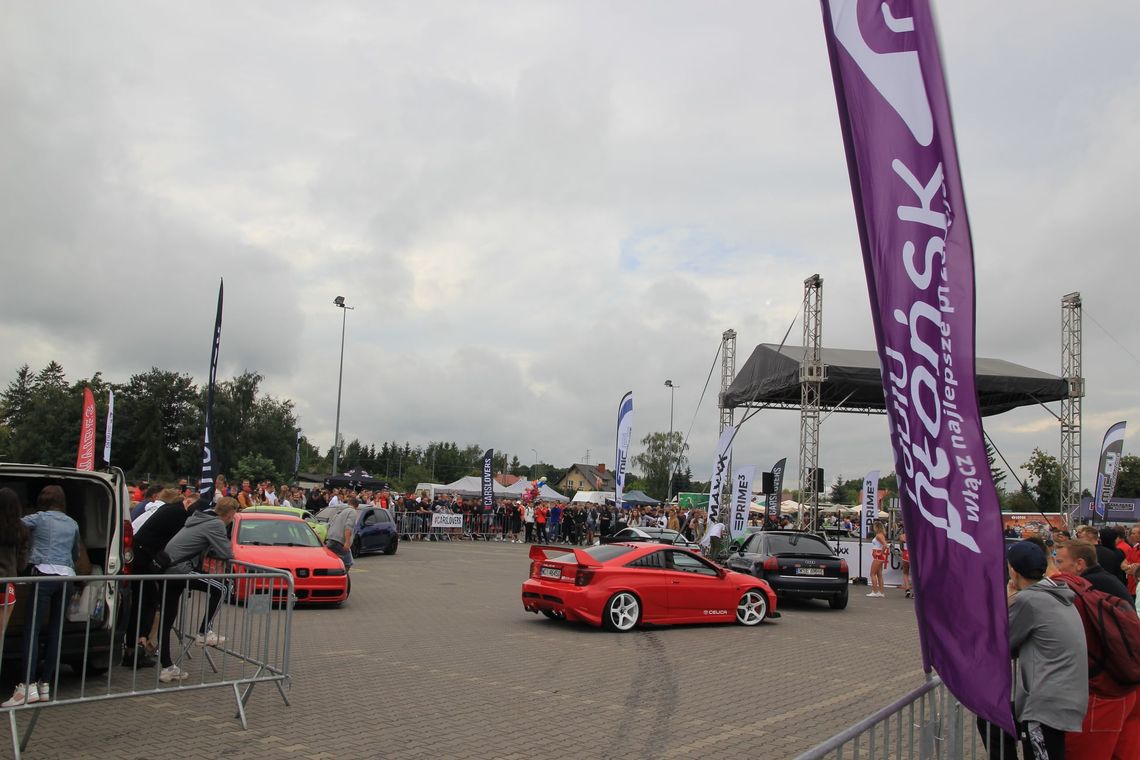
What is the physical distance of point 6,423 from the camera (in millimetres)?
106875

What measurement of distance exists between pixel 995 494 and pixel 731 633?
10.6 m

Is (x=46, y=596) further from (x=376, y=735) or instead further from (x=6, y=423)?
(x=6, y=423)

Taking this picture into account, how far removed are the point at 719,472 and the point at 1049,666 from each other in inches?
804

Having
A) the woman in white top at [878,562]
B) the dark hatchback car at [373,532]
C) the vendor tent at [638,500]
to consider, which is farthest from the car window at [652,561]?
the vendor tent at [638,500]

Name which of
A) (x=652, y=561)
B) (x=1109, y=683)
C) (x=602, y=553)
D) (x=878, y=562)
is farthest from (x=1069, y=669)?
(x=878, y=562)

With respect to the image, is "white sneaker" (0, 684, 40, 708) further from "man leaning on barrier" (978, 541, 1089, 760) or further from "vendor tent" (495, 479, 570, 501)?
"vendor tent" (495, 479, 570, 501)

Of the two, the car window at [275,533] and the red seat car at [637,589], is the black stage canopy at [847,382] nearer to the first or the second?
the red seat car at [637,589]

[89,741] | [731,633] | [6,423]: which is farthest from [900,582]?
[6,423]

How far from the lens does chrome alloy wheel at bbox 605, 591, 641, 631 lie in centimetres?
1240

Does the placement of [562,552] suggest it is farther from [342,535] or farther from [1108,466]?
[1108,466]

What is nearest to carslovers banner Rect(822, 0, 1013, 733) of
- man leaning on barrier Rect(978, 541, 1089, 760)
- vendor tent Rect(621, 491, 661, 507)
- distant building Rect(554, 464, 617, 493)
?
man leaning on barrier Rect(978, 541, 1089, 760)

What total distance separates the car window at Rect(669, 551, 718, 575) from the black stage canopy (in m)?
14.8

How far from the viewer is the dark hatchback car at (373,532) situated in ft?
79.7

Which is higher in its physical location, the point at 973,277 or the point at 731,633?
the point at 973,277
